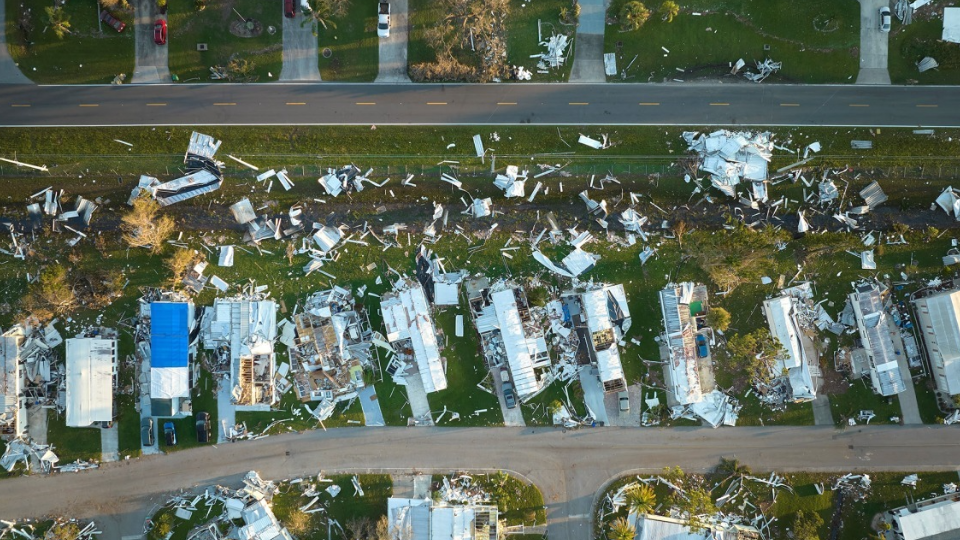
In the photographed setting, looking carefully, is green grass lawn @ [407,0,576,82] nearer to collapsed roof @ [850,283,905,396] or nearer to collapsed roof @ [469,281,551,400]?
collapsed roof @ [469,281,551,400]

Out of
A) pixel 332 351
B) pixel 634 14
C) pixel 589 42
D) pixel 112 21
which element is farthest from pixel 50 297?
pixel 634 14

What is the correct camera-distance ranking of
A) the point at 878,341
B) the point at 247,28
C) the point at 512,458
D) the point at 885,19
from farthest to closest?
1. the point at 247,28
2. the point at 512,458
3. the point at 885,19
4. the point at 878,341

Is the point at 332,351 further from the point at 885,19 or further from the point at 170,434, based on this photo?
the point at 885,19

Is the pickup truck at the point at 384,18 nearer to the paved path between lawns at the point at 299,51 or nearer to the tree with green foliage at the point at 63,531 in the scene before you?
the paved path between lawns at the point at 299,51

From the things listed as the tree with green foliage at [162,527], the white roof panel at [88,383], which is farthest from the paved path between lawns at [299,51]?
the tree with green foliage at [162,527]

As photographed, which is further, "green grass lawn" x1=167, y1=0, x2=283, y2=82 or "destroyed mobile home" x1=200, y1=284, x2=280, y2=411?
"green grass lawn" x1=167, y1=0, x2=283, y2=82

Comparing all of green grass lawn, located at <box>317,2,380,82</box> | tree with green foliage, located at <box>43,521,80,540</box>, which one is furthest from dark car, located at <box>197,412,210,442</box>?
green grass lawn, located at <box>317,2,380,82</box>
